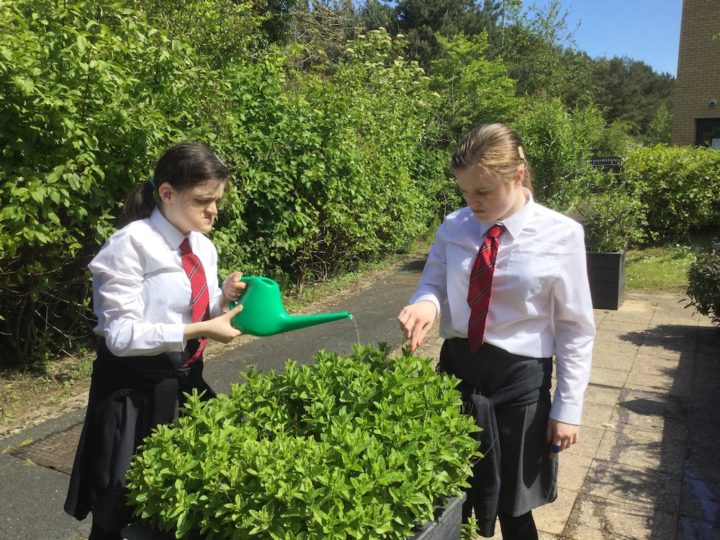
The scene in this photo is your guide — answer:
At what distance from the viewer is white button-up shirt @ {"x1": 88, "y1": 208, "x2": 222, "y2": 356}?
192cm

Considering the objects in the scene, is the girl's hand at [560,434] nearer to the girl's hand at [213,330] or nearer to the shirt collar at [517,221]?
the shirt collar at [517,221]

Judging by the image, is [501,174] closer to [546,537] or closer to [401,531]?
[401,531]

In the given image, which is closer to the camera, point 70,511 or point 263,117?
point 70,511

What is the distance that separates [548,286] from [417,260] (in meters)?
9.10

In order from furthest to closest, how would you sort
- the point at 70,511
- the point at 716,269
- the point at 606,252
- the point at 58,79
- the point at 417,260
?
the point at 417,260
the point at 606,252
the point at 716,269
the point at 58,79
the point at 70,511

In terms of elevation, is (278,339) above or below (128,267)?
below

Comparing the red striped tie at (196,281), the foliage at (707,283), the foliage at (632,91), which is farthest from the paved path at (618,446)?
the foliage at (632,91)

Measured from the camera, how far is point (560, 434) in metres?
2.15

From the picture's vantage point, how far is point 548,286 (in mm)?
2086

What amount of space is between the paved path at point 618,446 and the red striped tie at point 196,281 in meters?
1.71

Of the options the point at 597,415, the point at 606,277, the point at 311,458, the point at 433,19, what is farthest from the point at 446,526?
the point at 433,19

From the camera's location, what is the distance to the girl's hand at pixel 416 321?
6.76ft

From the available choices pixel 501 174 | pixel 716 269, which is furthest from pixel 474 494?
pixel 716 269

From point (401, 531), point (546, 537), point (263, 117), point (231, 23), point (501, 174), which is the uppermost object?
point (231, 23)
